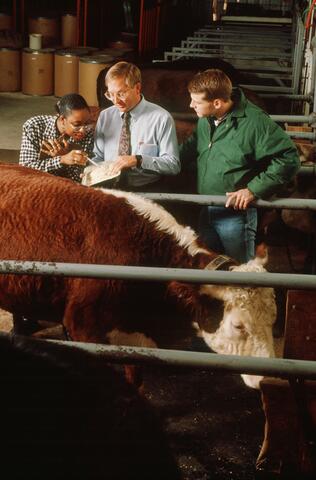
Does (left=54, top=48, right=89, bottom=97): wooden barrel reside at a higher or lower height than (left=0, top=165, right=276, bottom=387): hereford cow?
higher

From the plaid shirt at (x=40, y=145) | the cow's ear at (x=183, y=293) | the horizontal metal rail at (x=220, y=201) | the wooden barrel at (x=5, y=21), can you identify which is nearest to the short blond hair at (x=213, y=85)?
the horizontal metal rail at (x=220, y=201)

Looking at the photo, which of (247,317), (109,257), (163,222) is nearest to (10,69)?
(163,222)

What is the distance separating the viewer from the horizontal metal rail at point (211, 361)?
109 inches

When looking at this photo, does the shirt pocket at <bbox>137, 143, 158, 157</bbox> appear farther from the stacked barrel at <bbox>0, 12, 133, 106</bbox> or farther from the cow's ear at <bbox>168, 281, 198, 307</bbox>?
the stacked barrel at <bbox>0, 12, 133, 106</bbox>

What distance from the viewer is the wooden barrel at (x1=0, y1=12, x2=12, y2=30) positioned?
13859mm

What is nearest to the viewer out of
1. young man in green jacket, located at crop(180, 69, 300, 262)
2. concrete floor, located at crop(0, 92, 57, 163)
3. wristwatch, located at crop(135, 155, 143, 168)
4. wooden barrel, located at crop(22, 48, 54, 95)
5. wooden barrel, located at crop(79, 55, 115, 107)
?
young man in green jacket, located at crop(180, 69, 300, 262)

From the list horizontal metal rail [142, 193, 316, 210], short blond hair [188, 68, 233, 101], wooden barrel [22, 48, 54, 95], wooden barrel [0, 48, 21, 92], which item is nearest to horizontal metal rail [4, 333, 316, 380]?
horizontal metal rail [142, 193, 316, 210]

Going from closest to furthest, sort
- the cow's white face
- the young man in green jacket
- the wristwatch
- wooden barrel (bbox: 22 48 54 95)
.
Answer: the cow's white face < the young man in green jacket < the wristwatch < wooden barrel (bbox: 22 48 54 95)

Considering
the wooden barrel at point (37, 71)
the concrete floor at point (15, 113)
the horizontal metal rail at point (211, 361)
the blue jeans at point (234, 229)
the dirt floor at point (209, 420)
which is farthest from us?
the wooden barrel at point (37, 71)

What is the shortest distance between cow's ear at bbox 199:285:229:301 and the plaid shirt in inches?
63.6

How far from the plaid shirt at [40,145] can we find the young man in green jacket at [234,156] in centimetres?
77

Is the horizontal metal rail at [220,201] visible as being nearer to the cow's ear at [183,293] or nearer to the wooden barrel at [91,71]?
the cow's ear at [183,293]

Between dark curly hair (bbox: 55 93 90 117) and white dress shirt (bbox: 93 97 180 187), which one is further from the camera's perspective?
dark curly hair (bbox: 55 93 90 117)

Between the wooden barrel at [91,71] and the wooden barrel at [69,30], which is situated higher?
the wooden barrel at [69,30]
